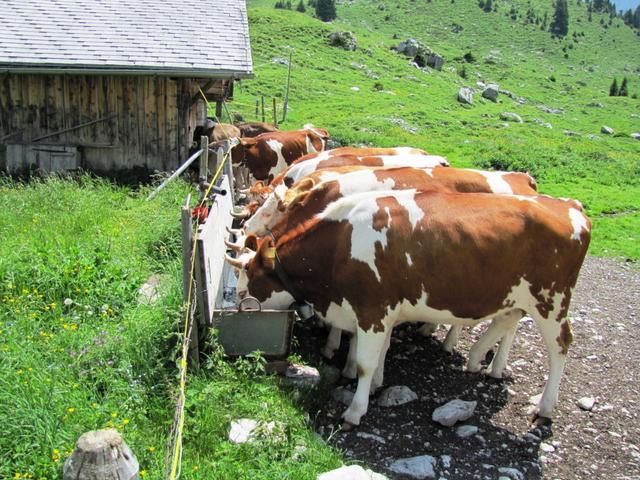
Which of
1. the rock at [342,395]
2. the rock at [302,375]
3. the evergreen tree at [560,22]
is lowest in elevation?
the rock at [342,395]

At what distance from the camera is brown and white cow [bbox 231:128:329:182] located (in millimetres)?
14688

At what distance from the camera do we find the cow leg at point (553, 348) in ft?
19.9

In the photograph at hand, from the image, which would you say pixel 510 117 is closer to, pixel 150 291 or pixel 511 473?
pixel 150 291

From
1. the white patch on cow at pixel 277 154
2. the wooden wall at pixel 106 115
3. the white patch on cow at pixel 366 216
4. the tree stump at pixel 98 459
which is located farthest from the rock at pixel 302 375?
the wooden wall at pixel 106 115

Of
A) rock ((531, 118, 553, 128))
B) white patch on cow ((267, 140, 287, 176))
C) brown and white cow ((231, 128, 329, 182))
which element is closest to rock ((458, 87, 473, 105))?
rock ((531, 118, 553, 128))

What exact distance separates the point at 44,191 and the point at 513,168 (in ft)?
55.5

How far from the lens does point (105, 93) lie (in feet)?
45.5

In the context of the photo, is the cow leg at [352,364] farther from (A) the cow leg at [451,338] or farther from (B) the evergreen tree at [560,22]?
(B) the evergreen tree at [560,22]

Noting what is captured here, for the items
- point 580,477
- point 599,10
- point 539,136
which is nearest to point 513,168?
point 539,136

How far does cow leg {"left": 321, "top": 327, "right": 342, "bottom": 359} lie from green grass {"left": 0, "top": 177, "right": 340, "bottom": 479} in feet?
4.44

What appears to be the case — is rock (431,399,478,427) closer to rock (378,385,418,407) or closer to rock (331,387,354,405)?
rock (378,385,418,407)

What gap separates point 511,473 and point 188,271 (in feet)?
11.0

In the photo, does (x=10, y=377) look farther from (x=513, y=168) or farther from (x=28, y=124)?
(x=513, y=168)

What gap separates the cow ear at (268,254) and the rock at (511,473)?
2.95 m
